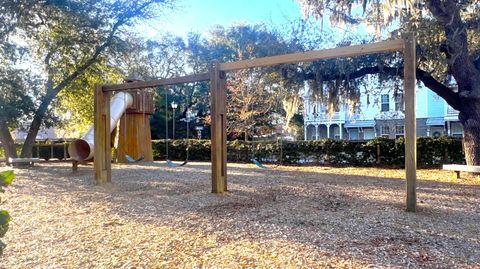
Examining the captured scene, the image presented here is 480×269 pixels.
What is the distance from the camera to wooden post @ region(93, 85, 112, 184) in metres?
7.77

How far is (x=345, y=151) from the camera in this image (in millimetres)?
13422

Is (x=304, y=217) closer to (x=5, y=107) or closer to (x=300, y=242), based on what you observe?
(x=300, y=242)

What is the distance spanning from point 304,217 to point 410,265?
5.65ft

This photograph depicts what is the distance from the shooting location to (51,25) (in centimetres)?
1236

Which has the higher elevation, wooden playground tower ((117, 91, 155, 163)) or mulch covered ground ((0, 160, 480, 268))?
wooden playground tower ((117, 91, 155, 163))

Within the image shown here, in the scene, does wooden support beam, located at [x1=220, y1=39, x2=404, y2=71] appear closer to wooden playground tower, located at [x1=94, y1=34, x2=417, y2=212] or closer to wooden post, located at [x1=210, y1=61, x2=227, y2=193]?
wooden playground tower, located at [x1=94, y1=34, x2=417, y2=212]

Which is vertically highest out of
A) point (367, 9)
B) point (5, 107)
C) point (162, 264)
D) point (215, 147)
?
point (367, 9)

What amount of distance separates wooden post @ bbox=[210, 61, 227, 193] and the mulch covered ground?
0.33 m

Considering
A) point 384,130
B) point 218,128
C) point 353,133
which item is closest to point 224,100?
point 218,128

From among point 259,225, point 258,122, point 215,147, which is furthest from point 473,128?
point 258,122

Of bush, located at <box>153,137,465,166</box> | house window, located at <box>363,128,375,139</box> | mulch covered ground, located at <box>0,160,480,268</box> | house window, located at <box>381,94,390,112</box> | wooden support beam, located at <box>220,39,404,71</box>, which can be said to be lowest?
mulch covered ground, located at <box>0,160,480,268</box>

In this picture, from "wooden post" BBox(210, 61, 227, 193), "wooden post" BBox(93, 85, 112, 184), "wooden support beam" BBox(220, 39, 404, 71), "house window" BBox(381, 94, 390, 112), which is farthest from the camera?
"house window" BBox(381, 94, 390, 112)

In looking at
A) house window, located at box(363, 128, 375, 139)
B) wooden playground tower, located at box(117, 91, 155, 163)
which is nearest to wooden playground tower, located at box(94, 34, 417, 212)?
wooden playground tower, located at box(117, 91, 155, 163)

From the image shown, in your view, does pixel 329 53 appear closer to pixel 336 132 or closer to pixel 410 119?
pixel 410 119
